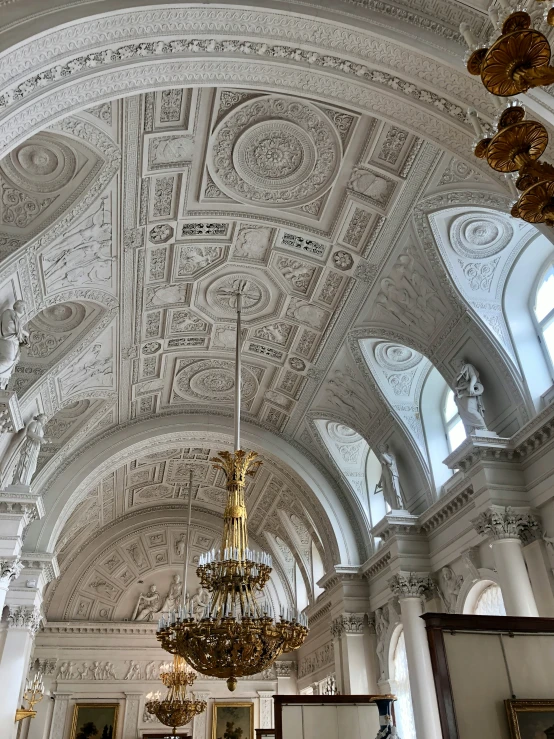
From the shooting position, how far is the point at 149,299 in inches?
431

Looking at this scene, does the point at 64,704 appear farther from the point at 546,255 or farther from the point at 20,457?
the point at 546,255

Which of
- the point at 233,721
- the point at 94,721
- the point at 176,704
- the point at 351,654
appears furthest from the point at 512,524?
the point at 94,721

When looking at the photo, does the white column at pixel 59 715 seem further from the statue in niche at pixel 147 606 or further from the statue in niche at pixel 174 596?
the statue in niche at pixel 174 596

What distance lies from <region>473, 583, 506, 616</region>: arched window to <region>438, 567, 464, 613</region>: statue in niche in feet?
1.34

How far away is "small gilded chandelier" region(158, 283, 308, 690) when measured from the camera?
665 centimetres

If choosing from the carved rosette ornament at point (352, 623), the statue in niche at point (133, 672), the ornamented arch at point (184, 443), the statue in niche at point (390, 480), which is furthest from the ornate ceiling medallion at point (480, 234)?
the statue in niche at point (133, 672)

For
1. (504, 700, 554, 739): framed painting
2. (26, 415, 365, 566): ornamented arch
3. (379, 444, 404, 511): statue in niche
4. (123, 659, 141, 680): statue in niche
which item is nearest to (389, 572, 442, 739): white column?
(379, 444, 404, 511): statue in niche

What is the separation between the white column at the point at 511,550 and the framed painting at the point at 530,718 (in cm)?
365

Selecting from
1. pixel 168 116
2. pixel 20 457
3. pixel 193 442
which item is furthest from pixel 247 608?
pixel 193 442

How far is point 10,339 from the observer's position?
7535 millimetres

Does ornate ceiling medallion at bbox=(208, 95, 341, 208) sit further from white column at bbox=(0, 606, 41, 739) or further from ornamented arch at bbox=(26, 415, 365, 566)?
white column at bbox=(0, 606, 41, 739)

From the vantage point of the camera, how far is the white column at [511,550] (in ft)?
25.5

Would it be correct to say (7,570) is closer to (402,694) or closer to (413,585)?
(413,585)

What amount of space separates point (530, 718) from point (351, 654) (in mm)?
9670
